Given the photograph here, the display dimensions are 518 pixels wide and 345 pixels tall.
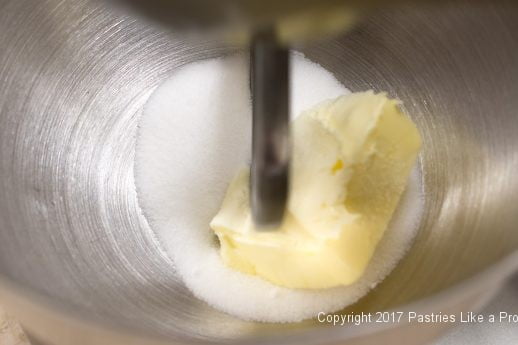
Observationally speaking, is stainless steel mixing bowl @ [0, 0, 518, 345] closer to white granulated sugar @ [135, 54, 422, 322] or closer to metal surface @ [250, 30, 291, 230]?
white granulated sugar @ [135, 54, 422, 322]

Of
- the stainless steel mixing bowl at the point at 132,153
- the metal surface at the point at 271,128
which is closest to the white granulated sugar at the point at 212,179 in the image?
the stainless steel mixing bowl at the point at 132,153

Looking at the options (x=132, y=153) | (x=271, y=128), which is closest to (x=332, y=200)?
(x=271, y=128)

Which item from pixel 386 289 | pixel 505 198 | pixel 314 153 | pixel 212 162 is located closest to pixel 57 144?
pixel 212 162

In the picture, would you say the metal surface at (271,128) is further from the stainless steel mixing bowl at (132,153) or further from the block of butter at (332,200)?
the stainless steel mixing bowl at (132,153)

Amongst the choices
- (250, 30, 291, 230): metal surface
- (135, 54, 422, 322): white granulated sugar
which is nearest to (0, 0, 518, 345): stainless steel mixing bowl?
(135, 54, 422, 322): white granulated sugar

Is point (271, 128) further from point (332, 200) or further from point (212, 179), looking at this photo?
point (212, 179)

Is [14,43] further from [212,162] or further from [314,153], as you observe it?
[314,153]
